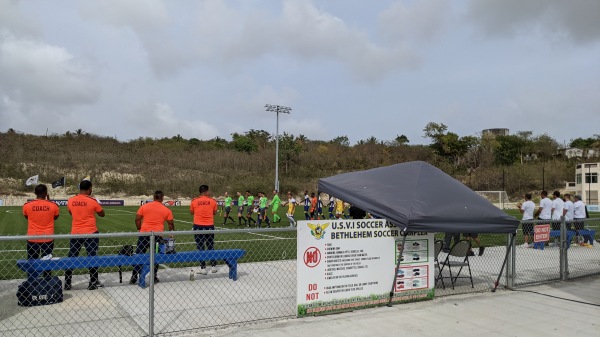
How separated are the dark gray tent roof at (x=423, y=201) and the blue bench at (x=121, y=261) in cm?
247

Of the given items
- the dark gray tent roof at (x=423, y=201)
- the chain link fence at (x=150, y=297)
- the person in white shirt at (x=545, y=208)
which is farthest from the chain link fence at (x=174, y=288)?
the person in white shirt at (x=545, y=208)

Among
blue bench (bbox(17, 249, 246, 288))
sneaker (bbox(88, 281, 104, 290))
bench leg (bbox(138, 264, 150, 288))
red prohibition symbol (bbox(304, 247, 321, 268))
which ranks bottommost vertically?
sneaker (bbox(88, 281, 104, 290))

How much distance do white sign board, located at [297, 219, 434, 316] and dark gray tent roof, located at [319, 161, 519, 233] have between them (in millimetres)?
408

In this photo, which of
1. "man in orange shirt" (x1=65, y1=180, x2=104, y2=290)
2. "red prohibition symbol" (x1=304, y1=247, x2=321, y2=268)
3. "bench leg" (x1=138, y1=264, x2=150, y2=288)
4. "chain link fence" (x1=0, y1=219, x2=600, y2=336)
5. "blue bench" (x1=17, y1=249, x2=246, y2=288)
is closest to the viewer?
"chain link fence" (x1=0, y1=219, x2=600, y2=336)

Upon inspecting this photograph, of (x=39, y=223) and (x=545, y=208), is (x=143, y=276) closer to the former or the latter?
(x=39, y=223)

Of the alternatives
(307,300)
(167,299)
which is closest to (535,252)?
(307,300)

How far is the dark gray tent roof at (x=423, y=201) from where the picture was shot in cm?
692

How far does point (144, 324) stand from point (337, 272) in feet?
8.70

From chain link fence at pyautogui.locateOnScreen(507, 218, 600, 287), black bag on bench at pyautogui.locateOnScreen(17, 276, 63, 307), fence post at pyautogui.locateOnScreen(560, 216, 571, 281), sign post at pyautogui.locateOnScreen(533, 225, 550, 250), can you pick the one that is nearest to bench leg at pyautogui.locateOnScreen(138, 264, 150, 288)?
black bag on bench at pyautogui.locateOnScreen(17, 276, 63, 307)

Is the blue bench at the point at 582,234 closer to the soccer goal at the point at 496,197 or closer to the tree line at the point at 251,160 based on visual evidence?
the soccer goal at the point at 496,197

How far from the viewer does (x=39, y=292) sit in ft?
22.5

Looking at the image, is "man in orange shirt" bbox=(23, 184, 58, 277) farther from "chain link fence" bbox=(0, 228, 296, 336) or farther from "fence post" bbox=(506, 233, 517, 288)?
"fence post" bbox=(506, 233, 517, 288)

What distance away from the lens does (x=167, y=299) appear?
7.53 meters

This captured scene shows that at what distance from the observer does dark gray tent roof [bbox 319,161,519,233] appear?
22.7 feet
